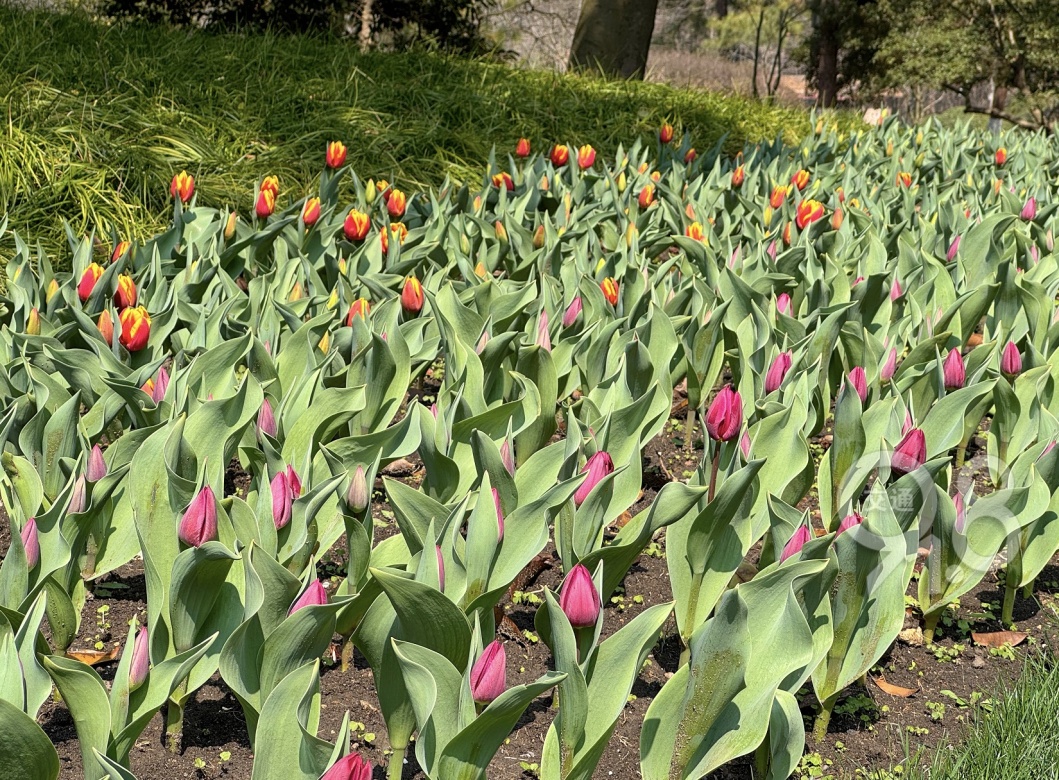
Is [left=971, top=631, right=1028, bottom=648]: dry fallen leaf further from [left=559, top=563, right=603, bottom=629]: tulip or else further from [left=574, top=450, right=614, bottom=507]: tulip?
[left=559, top=563, right=603, bottom=629]: tulip

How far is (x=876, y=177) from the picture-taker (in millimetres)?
6324

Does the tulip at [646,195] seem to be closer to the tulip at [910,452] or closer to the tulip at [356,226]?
the tulip at [356,226]

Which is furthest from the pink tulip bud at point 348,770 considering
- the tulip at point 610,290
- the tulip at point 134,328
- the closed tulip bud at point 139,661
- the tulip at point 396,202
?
the tulip at point 396,202

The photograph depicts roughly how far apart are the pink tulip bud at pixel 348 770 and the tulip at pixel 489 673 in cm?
29

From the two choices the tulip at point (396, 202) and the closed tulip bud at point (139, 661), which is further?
the tulip at point (396, 202)

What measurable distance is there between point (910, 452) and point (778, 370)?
1.73 ft

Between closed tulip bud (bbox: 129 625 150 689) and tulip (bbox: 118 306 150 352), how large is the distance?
1312 mm

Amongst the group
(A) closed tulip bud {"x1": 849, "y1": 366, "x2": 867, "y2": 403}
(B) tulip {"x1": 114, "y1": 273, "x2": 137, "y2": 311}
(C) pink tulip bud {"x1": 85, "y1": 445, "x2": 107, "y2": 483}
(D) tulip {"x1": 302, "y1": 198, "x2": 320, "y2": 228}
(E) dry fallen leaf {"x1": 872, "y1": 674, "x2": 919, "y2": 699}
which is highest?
(D) tulip {"x1": 302, "y1": 198, "x2": 320, "y2": 228}

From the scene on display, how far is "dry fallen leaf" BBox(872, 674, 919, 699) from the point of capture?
219 cm

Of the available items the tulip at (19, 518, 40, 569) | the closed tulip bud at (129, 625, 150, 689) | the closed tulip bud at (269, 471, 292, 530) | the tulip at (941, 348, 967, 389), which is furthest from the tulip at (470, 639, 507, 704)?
the tulip at (941, 348, 967, 389)

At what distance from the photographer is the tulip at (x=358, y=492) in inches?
78.2

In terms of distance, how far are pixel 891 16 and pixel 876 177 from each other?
15071 millimetres

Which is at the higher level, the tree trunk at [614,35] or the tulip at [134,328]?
the tree trunk at [614,35]

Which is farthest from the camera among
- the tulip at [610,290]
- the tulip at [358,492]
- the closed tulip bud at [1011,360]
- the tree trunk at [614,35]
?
the tree trunk at [614,35]
